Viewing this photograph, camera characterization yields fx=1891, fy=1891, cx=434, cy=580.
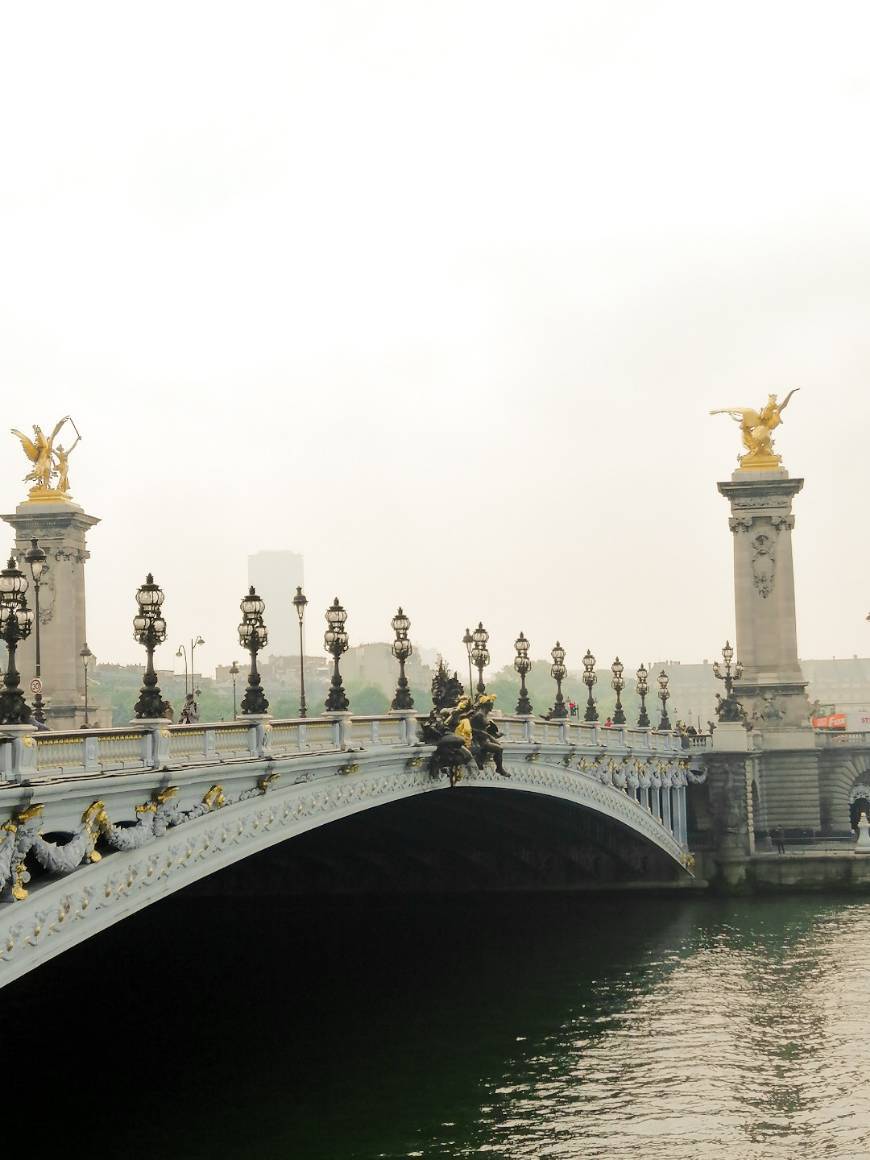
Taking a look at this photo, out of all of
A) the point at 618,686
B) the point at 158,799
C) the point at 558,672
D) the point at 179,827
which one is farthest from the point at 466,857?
the point at 158,799

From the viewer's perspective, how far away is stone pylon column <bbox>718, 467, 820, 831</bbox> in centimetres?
8906

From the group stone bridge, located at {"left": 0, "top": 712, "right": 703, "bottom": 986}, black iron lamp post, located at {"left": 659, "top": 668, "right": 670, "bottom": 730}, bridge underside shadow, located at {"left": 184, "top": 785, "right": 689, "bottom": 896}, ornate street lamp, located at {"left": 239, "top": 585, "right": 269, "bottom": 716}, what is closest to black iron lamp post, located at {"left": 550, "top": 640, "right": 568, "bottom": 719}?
bridge underside shadow, located at {"left": 184, "top": 785, "right": 689, "bottom": 896}

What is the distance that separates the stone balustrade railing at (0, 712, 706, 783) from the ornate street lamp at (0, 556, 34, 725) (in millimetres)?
411

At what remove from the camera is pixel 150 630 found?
2914cm

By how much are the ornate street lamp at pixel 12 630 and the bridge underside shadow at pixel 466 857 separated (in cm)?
3194

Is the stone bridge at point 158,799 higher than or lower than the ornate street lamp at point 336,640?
lower

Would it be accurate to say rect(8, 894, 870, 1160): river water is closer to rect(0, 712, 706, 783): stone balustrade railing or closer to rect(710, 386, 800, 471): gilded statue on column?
rect(0, 712, 706, 783): stone balustrade railing

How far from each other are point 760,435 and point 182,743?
2626 inches

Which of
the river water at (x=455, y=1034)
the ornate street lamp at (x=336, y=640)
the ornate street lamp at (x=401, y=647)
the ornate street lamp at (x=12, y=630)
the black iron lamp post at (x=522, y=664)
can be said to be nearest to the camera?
the ornate street lamp at (x=12, y=630)

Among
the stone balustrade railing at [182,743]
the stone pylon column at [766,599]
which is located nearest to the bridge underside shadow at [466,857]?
the stone balustrade railing at [182,743]

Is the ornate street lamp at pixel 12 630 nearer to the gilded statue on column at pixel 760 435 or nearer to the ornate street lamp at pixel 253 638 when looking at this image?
the ornate street lamp at pixel 253 638

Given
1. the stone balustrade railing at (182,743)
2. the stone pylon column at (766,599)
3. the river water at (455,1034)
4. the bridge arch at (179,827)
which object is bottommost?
the river water at (455,1034)

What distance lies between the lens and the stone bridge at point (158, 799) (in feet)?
78.3

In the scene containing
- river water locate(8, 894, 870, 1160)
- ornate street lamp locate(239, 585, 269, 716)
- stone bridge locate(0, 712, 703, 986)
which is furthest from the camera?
ornate street lamp locate(239, 585, 269, 716)
